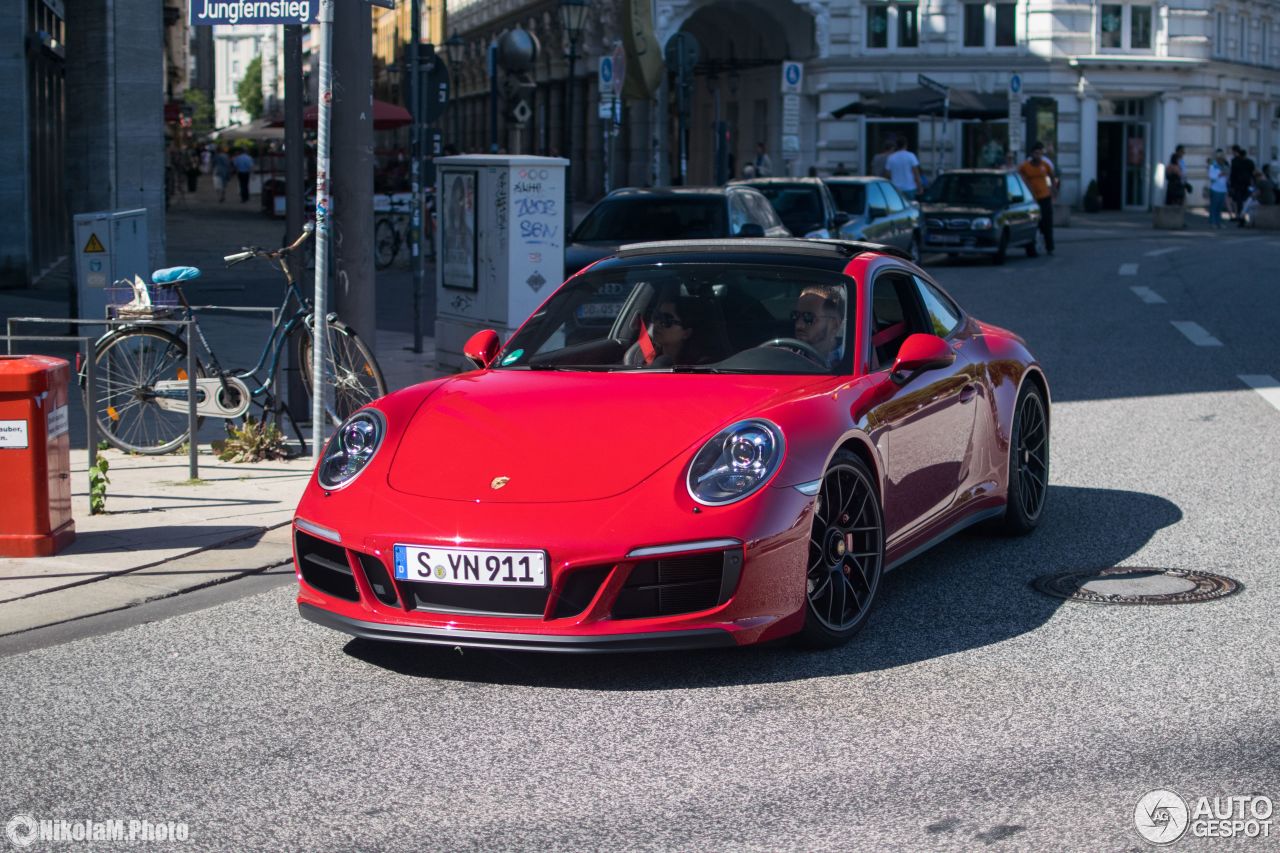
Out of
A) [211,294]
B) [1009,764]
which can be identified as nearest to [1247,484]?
[1009,764]

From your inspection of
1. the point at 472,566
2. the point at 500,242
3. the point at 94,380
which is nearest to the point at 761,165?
the point at 500,242

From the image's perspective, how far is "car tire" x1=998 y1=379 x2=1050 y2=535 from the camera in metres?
7.73

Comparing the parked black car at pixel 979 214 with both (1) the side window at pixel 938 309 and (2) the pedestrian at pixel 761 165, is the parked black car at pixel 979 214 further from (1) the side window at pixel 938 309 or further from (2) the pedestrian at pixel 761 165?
(1) the side window at pixel 938 309

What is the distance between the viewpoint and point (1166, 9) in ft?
183

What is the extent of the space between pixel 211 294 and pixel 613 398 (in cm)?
1696

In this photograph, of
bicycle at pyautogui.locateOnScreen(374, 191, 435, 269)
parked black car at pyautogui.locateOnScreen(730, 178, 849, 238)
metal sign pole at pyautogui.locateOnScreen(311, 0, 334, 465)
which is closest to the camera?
metal sign pole at pyautogui.locateOnScreen(311, 0, 334, 465)

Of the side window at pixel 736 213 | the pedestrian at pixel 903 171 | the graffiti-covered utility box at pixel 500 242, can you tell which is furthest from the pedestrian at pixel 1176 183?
the graffiti-covered utility box at pixel 500 242

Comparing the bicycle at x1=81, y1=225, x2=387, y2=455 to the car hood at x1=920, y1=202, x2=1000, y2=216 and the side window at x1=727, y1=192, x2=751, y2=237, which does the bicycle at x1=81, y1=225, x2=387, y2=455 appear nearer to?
the side window at x1=727, y1=192, x2=751, y2=237

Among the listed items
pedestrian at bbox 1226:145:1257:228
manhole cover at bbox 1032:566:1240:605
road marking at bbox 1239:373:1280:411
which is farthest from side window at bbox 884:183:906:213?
pedestrian at bbox 1226:145:1257:228

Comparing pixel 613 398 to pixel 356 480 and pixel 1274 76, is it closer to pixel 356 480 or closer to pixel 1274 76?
pixel 356 480

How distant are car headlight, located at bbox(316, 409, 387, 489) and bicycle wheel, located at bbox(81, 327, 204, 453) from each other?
385 centimetres

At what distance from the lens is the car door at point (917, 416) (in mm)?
6363

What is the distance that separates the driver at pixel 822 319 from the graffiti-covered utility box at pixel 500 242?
753 centimetres

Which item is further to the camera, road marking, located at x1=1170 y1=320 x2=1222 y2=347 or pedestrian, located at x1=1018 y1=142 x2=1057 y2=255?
pedestrian, located at x1=1018 y1=142 x2=1057 y2=255
